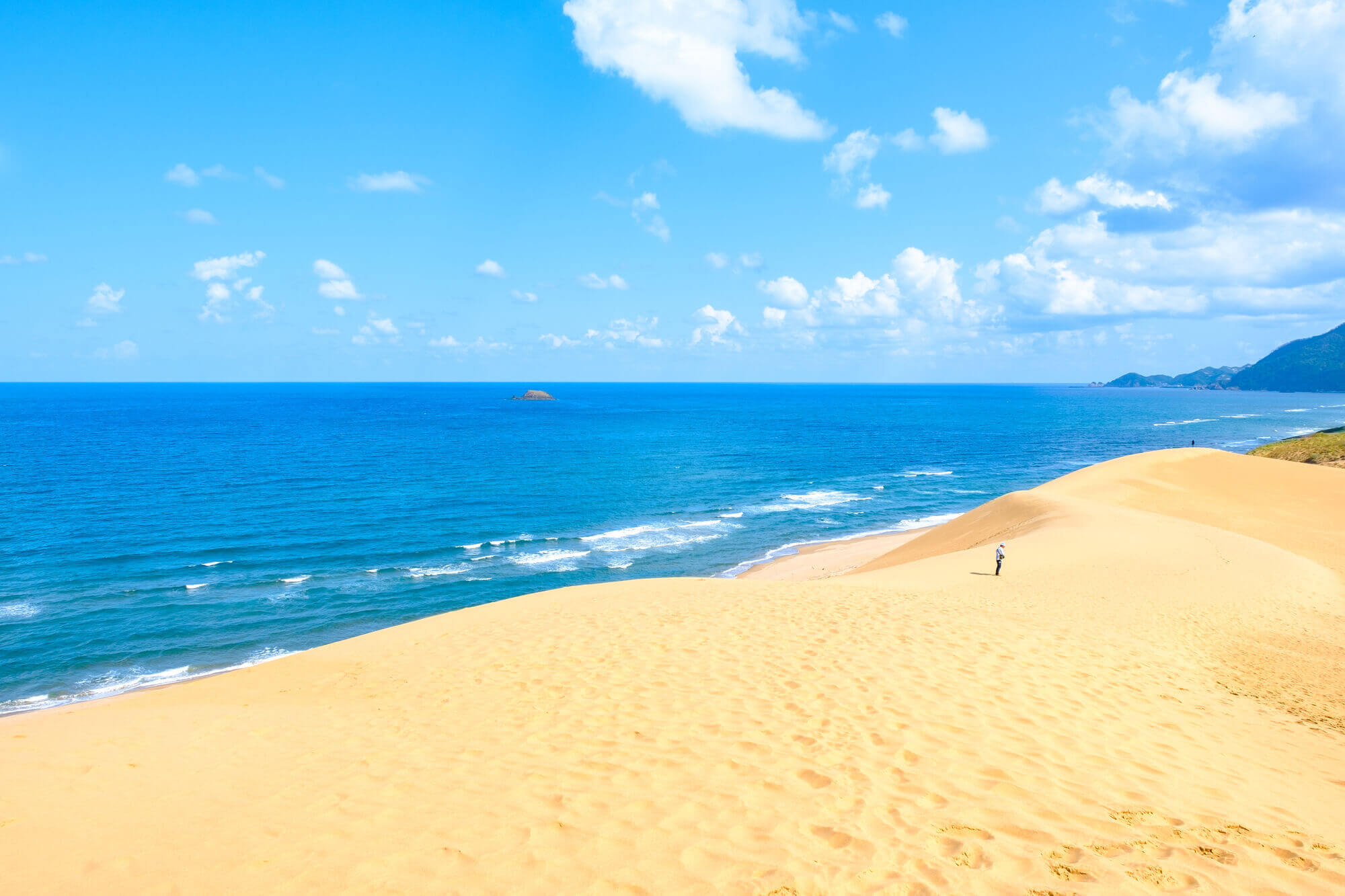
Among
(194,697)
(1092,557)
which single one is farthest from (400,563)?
(1092,557)

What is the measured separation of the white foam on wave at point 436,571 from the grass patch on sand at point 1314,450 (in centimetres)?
5157

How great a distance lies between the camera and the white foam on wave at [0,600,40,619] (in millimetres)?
25047

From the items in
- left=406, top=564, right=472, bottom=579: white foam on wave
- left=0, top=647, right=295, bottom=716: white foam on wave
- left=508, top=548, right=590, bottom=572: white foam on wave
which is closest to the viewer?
left=0, top=647, right=295, bottom=716: white foam on wave

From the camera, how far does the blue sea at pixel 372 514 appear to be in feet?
81.8

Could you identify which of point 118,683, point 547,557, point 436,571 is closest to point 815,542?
point 547,557

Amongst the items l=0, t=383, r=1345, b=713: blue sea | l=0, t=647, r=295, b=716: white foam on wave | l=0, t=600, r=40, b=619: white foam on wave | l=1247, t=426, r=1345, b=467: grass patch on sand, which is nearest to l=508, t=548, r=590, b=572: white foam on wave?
l=0, t=383, r=1345, b=713: blue sea

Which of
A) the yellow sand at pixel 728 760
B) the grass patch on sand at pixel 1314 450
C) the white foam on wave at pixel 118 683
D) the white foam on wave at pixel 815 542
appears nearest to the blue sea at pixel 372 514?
the white foam on wave at pixel 118 683

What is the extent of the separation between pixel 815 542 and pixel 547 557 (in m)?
15.4

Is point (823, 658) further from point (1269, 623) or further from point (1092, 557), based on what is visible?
point (1092, 557)

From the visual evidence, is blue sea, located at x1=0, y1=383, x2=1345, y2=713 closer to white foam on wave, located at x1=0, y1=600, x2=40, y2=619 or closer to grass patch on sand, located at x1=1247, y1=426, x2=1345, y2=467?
white foam on wave, located at x1=0, y1=600, x2=40, y2=619

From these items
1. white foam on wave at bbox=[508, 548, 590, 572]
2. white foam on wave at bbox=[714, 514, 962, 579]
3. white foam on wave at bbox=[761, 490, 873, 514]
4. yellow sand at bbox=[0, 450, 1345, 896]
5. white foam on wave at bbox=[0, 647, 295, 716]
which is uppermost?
yellow sand at bbox=[0, 450, 1345, 896]

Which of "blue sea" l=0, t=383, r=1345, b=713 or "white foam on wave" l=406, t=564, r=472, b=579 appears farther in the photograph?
"white foam on wave" l=406, t=564, r=472, b=579

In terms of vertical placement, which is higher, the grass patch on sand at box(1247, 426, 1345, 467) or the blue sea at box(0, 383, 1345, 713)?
the grass patch on sand at box(1247, 426, 1345, 467)

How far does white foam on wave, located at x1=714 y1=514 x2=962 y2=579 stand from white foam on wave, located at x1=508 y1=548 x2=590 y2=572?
316 inches
